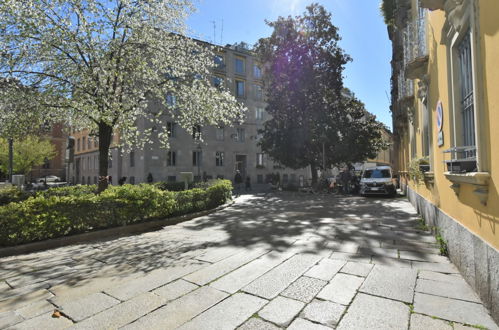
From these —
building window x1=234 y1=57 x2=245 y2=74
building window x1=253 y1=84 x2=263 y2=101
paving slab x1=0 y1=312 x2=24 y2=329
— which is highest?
building window x1=234 y1=57 x2=245 y2=74

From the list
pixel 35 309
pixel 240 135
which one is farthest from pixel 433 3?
pixel 240 135

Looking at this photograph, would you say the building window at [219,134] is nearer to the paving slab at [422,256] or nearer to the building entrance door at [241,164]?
the building entrance door at [241,164]

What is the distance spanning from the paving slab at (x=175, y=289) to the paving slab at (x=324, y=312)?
1480 millimetres

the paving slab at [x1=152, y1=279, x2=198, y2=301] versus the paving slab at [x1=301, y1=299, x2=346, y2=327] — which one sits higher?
the paving slab at [x1=152, y1=279, x2=198, y2=301]

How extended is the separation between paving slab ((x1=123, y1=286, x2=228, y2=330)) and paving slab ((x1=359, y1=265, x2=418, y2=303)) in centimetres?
184

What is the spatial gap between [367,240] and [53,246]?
672 cm

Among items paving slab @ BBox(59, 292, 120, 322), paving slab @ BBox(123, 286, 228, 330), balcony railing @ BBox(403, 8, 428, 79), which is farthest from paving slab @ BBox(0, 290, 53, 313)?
balcony railing @ BBox(403, 8, 428, 79)

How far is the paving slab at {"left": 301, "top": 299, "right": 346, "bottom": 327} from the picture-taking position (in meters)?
2.76

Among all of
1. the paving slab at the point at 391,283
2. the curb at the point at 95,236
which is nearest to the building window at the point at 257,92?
the curb at the point at 95,236

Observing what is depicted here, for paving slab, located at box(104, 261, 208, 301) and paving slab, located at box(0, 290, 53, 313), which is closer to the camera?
paving slab, located at box(0, 290, 53, 313)

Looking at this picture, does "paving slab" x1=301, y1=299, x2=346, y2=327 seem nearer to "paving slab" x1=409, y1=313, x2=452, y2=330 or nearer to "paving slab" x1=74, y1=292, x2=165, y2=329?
"paving slab" x1=409, y1=313, x2=452, y2=330

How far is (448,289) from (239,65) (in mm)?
34367

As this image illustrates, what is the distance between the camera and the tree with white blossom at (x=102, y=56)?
25.8 feet

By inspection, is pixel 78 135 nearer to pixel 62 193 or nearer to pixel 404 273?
pixel 62 193
